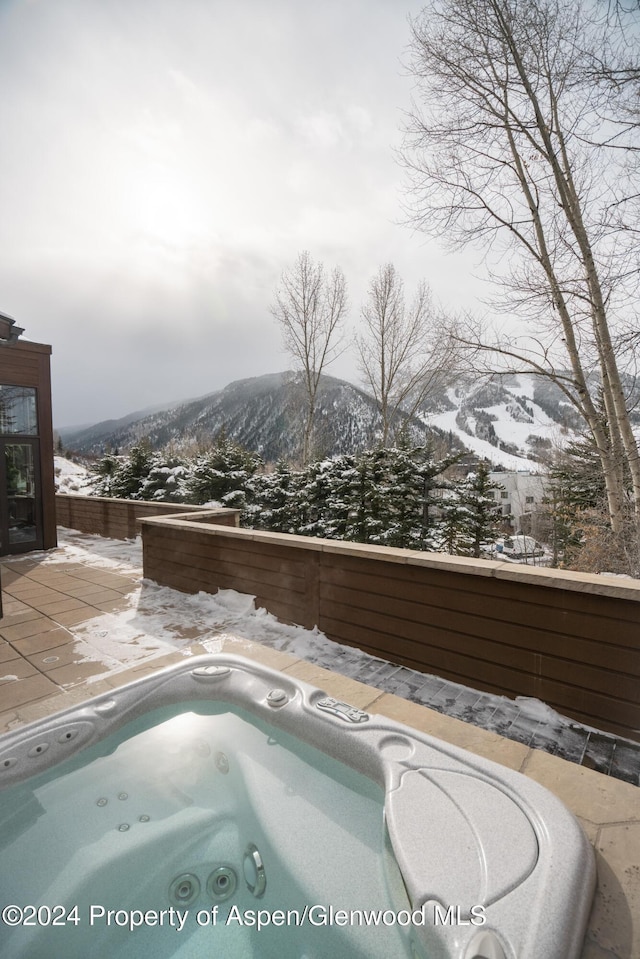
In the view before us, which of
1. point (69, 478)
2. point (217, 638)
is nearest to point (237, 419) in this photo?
point (69, 478)

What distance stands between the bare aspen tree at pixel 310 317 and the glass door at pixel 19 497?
23.0 ft

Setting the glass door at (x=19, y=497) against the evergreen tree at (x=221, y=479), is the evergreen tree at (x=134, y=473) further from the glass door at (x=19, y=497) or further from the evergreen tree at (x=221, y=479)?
the glass door at (x=19, y=497)

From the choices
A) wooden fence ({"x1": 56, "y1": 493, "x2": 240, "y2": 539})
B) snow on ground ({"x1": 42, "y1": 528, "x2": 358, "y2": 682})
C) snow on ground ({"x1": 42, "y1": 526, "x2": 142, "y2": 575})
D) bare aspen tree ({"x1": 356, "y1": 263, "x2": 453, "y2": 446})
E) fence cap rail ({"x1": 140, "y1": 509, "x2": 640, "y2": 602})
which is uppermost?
bare aspen tree ({"x1": 356, "y1": 263, "x2": 453, "y2": 446})

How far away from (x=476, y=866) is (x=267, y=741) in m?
1.04

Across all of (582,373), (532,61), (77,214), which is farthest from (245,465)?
(532,61)

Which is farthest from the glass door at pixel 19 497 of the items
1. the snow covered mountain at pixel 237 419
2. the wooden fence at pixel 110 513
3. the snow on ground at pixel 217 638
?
the snow covered mountain at pixel 237 419

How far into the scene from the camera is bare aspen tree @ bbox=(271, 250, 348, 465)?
1286 centimetres

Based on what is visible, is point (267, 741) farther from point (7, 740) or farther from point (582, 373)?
point (582, 373)

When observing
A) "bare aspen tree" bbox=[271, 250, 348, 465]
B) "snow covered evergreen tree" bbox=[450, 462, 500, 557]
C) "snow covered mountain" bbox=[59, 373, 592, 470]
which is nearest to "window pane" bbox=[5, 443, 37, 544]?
"snow covered mountain" bbox=[59, 373, 592, 470]

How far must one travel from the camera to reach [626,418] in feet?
16.3

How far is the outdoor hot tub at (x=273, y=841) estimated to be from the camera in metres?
1.11

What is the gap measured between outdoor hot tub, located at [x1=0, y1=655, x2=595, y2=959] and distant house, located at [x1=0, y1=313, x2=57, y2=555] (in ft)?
18.8

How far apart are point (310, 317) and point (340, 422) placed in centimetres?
1493

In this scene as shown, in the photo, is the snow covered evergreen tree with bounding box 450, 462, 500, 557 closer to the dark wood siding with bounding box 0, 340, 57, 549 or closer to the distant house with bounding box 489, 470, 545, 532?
the distant house with bounding box 489, 470, 545, 532
